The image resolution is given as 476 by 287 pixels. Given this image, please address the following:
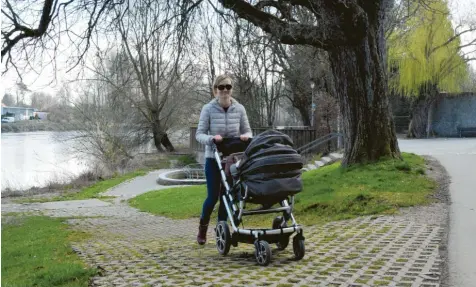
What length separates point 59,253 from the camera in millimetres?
6973

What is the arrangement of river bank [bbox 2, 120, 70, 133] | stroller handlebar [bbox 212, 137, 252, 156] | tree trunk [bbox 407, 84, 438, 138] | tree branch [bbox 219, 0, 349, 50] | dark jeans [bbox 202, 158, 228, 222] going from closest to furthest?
stroller handlebar [bbox 212, 137, 252, 156] → dark jeans [bbox 202, 158, 228, 222] → tree branch [bbox 219, 0, 349, 50] → tree trunk [bbox 407, 84, 438, 138] → river bank [bbox 2, 120, 70, 133]

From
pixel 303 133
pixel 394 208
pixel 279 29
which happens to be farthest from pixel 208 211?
pixel 303 133

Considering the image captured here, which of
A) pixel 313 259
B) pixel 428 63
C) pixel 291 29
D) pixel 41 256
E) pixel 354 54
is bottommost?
pixel 41 256

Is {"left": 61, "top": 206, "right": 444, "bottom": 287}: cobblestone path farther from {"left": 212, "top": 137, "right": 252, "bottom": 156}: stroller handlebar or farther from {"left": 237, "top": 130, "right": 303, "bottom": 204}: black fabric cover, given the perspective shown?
{"left": 212, "top": 137, "right": 252, "bottom": 156}: stroller handlebar

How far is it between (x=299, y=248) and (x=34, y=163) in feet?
106

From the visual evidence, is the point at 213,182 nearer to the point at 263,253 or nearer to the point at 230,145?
the point at 230,145

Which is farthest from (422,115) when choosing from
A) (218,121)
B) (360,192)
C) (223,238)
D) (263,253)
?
(263,253)

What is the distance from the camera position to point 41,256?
22.9 feet

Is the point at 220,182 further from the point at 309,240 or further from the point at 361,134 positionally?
the point at 361,134

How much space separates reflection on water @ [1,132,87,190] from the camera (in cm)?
2804

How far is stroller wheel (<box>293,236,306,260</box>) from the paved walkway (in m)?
0.07

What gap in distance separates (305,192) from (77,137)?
25.8 meters

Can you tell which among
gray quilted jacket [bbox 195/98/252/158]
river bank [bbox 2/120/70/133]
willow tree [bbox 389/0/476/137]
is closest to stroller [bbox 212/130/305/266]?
gray quilted jacket [bbox 195/98/252/158]

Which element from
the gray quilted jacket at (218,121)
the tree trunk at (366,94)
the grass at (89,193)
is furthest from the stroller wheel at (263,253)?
the grass at (89,193)
